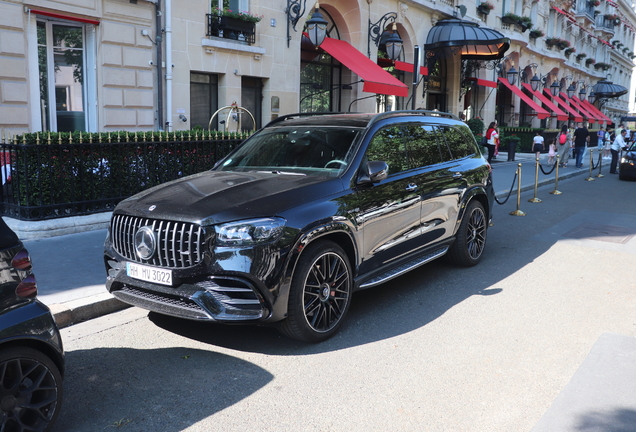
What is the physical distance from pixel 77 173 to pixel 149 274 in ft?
16.4

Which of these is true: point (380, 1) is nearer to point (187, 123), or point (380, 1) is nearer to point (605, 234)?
point (187, 123)

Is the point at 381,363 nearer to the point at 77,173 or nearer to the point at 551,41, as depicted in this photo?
the point at 77,173

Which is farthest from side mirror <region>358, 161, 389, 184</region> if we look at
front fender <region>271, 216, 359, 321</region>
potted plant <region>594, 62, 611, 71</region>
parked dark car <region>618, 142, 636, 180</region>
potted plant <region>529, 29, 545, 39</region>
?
potted plant <region>594, 62, 611, 71</region>

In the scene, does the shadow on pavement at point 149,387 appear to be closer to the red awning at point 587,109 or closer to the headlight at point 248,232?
the headlight at point 248,232

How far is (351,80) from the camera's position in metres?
21.0

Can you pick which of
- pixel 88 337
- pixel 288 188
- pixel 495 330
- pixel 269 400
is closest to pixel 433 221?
pixel 495 330

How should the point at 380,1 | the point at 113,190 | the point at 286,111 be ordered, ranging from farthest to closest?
the point at 380,1, the point at 286,111, the point at 113,190

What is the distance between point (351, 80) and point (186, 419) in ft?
61.2

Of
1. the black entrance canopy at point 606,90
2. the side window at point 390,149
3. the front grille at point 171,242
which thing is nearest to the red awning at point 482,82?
the side window at point 390,149

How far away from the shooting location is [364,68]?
718 inches

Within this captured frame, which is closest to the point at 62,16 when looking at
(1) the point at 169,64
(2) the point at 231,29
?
Answer: (1) the point at 169,64

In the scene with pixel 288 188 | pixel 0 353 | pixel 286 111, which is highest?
pixel 286 111

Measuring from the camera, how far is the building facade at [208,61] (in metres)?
11.6

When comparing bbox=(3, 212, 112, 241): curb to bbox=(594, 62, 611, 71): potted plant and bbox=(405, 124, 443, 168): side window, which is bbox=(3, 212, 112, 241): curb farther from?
bbox=(594, 62, 611, 71): potted plant
